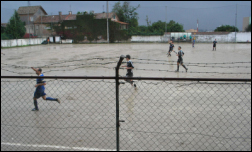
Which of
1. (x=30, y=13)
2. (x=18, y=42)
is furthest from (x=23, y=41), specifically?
(x=30, y=13)

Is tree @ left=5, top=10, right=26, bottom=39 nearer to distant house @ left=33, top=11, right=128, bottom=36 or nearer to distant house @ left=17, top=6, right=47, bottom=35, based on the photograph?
distant house @ left=33, top=11, right=128, bottom=36

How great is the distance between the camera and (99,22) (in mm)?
50125

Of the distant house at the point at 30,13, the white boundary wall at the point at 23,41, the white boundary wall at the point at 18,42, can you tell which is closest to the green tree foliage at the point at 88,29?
the white boundary wall at the point at 23,41

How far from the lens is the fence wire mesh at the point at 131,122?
4.64m

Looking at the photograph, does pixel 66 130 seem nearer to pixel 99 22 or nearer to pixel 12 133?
pixel 12 133

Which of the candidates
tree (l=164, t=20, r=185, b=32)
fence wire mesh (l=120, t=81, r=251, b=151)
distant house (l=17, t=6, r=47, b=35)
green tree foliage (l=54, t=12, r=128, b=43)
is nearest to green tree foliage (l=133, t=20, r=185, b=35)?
tree (l=164, t=20, r=185, b=32)

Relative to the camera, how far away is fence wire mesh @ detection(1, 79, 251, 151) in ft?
15.2

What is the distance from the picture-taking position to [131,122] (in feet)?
19.0

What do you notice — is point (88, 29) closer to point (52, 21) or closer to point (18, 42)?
point (52, 21)

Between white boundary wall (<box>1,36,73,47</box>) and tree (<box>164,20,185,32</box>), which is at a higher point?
tree (<box>164,20,185,32</box>)

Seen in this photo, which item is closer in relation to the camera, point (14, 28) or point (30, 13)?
point (14, 28)

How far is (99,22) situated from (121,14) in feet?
39.8

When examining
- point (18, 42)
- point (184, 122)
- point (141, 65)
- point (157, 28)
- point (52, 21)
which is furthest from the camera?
point (52, 21)

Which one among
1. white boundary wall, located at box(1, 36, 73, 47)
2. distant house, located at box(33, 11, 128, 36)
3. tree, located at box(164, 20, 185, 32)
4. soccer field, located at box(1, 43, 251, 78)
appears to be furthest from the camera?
tree, located at box(164, 20, 185, 32)
